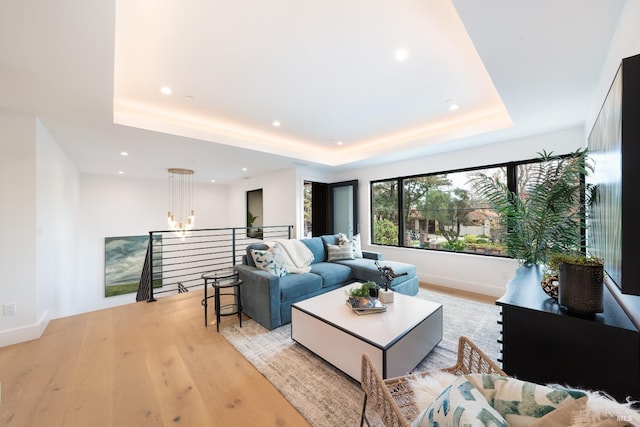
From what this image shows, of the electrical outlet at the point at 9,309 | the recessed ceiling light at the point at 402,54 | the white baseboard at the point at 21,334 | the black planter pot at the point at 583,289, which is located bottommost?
the white baseboard at the point at 21,334

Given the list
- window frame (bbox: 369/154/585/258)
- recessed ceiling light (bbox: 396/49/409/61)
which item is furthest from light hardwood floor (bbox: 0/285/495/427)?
window frame (bbox: 369/154/585/258)

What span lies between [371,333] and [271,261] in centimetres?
161

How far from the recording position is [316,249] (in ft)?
13.3

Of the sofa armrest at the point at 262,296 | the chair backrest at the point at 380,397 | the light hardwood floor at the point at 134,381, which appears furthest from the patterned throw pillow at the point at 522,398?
the sofa armrest at the point at 262,296

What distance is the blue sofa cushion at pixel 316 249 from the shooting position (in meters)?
3.98

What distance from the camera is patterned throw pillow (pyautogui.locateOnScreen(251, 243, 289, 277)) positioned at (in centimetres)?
298

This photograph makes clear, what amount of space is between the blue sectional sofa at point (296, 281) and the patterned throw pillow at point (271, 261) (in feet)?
0.23

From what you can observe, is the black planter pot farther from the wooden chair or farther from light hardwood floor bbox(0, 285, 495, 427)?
light hardwood floor bbox(0, 285, 495, 427)

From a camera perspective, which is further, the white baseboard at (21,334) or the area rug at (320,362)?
the white baseboard at (21,334)

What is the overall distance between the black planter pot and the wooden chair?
0.54 meters

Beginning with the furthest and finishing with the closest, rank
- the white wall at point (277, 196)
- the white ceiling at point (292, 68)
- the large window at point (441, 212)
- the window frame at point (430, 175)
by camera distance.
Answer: the white wall at point (277, 196) < the large window at point (441, 212) < the window frame at point (430, 175) < the white ceiling at point (292, 68)

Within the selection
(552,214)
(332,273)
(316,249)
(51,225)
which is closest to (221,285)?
(332,273)

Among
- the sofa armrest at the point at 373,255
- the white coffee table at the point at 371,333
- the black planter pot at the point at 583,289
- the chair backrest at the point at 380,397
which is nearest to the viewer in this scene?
the chair backrest at the point at 380,397

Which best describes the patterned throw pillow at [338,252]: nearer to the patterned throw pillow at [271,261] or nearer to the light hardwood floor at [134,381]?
the patterned throw pillow at [271,261]
